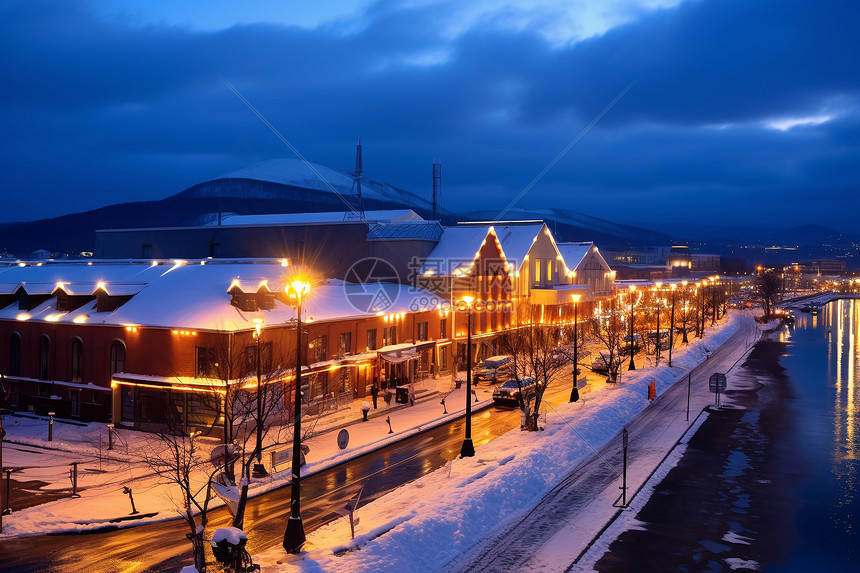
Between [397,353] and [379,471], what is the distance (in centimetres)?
1806

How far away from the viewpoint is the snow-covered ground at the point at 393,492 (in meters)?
18.5

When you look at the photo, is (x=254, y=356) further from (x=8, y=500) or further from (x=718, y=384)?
(x=718, y=384)

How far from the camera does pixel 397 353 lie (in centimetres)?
4584

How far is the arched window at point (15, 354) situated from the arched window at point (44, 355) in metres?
2.19

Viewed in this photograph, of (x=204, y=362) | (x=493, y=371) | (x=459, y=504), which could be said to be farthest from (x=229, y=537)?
(x=493, y=371)

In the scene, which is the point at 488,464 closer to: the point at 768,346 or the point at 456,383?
the point at 456,383

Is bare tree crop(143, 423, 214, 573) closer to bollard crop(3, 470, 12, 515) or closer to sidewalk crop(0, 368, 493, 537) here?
sidewalk crop(0, 368, 493, 537)

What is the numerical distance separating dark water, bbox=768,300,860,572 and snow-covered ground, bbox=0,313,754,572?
6.80m

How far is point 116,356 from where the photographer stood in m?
37.3

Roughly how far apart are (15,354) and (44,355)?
310cm

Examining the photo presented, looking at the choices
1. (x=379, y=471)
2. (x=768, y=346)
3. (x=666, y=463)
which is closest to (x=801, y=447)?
(x=666, y=463)

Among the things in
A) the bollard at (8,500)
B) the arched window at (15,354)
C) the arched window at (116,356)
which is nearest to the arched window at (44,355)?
the arched window at (15,354)

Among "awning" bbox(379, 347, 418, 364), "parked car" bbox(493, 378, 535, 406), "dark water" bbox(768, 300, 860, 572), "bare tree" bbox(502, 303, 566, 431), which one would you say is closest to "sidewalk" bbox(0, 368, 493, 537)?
→ "parked car" bbox(493, 378, 535, 406)

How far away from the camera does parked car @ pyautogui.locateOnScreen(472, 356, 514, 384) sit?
5088 cm
